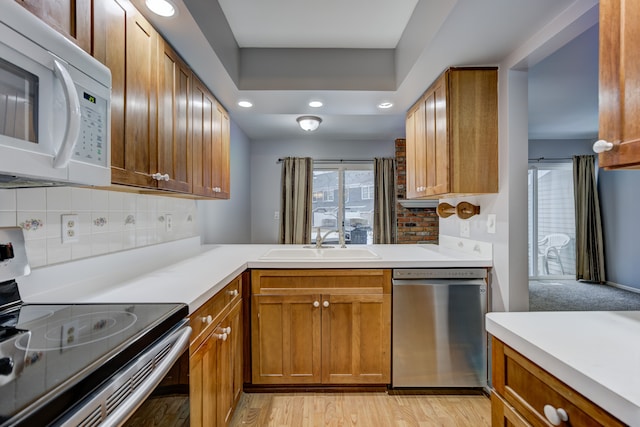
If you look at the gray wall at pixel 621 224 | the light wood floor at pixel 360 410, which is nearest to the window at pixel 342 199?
the light wood floor at pixel 360 410

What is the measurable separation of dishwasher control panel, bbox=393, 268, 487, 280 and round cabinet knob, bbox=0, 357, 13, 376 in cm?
179

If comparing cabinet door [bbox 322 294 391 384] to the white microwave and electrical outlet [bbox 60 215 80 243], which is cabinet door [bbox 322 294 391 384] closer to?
electrical outlet [bbox 60 215 80 243]

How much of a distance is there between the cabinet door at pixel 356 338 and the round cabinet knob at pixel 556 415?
4.30 feet

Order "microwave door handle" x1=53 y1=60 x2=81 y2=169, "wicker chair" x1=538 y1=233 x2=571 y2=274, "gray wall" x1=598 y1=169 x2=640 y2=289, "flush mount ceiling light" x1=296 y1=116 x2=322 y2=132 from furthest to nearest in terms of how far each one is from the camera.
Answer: "wicker chair" x1=538 y1=233 x2=571 y2=274, "gray wall" x1=598 y1=169 x2=640 y2=289, "flush mount ceiling light" x1=296 y1=116 x2=322 y2=132, "microwave door handle" x1=53 y1=60 x2=81 y2=169

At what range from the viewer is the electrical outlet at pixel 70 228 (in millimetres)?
1199

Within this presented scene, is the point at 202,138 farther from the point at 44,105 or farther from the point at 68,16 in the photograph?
the point at 44,105

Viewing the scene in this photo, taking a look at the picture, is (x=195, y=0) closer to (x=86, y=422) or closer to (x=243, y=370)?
(x=86, y=422)

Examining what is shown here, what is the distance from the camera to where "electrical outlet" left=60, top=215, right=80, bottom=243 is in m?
1.20

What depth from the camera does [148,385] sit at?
2.46ft

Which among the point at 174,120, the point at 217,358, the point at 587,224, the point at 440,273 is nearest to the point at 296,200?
the point at 440,273

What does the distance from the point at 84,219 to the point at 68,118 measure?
716 millimetres

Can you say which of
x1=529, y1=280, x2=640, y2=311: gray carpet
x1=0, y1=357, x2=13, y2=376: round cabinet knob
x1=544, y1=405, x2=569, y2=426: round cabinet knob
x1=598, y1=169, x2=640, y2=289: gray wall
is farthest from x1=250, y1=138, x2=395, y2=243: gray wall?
x1=544, y1=405, x2=569, y2=426: round cabinet knob

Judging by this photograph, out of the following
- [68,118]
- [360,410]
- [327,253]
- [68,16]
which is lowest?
[360,410]

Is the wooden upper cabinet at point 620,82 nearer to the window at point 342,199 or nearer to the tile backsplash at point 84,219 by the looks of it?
the tile backsplash at point 84,219
